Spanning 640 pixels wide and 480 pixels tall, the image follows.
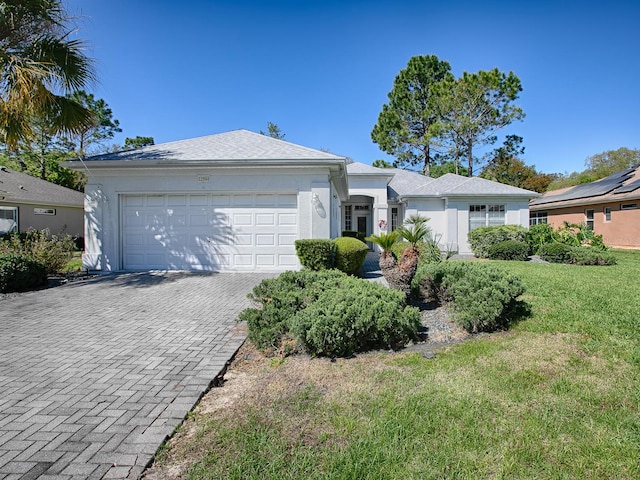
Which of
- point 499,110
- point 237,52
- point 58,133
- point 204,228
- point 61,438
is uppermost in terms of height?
point 499,110

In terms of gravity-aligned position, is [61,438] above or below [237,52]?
below

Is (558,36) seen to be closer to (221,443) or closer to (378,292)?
(378,292)

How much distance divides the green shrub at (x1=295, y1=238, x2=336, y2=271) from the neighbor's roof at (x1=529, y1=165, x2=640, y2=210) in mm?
17907

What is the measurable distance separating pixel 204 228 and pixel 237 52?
7032mm

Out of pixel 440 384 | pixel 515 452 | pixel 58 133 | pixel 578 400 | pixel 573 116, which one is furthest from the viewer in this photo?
pixel 573 116

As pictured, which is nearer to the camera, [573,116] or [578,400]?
[578,400]

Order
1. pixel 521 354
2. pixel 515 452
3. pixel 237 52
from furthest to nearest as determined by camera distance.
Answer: pixel 237 52 < pixel 521 354 < pixel 515 452

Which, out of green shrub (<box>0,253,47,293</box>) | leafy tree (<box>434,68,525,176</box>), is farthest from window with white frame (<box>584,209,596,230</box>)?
green shrub (<box>0,253,47,293</box>)

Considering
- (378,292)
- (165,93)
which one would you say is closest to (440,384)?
(378,292)

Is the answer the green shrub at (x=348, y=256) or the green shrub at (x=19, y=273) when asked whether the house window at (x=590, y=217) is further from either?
the green shrub at (x=19, y=273)

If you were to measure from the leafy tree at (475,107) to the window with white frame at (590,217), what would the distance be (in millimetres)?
8887

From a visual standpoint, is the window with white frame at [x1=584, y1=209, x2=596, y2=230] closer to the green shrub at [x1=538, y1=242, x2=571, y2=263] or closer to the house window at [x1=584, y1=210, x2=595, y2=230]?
the house window at [x1=584, y1=210, x2=595, y2=230]

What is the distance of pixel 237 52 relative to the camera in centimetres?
1249

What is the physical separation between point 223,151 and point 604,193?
21.8 meters
